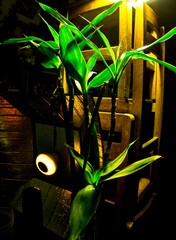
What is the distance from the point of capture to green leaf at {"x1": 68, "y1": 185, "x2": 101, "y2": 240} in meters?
1.74

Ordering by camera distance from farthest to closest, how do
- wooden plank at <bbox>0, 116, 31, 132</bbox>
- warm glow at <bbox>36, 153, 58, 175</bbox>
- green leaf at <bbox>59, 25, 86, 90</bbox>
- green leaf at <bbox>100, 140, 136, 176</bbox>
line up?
wooden plank at <bbox>0, 116, 31, 132</bbox>, warm glow at <bbox>36, 153, 58, 175</bbox>, green leaf at <bbox>100, 140, 136, 176</bbox>, green leaf at <bbox>59, 25, 86, 90</bbox>

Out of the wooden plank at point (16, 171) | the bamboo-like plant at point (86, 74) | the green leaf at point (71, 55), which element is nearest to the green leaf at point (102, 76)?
the bamboo-like plant at point (86, 74)

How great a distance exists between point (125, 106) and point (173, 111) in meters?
2.14

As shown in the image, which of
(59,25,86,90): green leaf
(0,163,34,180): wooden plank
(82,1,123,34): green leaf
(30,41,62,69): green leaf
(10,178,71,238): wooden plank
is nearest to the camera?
(59,25,86,90): green leaf

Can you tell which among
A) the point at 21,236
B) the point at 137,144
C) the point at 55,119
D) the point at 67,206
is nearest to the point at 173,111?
the point at 137,144

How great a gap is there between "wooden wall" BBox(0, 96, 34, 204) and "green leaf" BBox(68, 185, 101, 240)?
10.00 ft

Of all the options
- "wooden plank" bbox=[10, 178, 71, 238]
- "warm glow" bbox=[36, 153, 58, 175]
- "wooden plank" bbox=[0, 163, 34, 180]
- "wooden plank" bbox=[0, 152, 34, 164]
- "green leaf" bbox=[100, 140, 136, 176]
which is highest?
"green leaf" bbox=[100, 140, 136, 176]

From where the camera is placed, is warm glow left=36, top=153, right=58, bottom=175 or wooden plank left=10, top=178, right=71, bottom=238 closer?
warm glow left=36, top=153, right=58, bottom=175

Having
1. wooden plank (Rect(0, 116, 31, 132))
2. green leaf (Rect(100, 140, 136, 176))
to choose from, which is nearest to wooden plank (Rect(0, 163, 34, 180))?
wooden plank (Rect(0, 116, 31, 132))

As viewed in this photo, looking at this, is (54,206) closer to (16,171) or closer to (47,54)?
(16,171)

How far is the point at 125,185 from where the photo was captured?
3.06 m

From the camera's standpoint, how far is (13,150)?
15.7 feet

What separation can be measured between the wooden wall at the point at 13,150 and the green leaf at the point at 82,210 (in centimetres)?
305

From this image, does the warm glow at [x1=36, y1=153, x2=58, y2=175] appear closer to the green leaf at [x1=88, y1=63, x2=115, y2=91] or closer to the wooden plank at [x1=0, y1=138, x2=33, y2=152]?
the wooden plank at [x1=0, y1=138, x2=33, y2=152]
